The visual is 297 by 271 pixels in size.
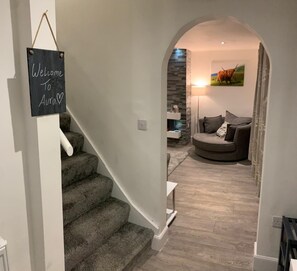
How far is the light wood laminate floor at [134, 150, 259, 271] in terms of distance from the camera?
98.3 inches

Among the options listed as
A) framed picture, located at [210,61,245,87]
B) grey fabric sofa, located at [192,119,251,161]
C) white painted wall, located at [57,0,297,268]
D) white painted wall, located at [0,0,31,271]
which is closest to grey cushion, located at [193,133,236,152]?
grey fabric sofa, located at [192,119,251,161]

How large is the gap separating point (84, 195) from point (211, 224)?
157 cm

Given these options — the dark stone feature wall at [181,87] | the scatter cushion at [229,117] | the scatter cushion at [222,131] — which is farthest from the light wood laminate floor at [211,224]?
the dark stone feature wall at [181,87]

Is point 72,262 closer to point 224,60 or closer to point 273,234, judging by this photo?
point 273,234

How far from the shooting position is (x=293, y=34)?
196cm

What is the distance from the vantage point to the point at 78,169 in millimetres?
2598

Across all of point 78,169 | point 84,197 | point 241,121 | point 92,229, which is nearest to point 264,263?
point 92,229

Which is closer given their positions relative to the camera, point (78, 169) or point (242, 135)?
point (78, 169)

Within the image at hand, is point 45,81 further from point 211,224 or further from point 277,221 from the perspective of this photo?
point 211,224

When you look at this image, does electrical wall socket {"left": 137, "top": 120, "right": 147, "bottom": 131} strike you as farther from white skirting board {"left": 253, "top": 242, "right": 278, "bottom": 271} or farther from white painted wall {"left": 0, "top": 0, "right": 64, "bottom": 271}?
white skirting board {"left": 253, "top": 242, "right": 278, "bottom": 271}

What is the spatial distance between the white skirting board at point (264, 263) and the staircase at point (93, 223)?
95 centimetres

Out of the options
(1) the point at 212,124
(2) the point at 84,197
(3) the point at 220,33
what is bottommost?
(2) the point at 84,197

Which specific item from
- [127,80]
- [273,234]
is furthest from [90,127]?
[273,234]

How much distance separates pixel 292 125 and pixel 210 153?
11.9 ft
